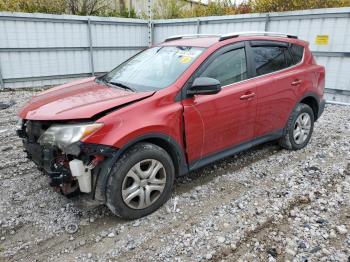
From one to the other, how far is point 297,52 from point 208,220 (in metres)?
2.90

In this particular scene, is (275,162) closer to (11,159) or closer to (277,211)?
(277,211)

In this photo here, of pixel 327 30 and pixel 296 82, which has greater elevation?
pixel 327 30

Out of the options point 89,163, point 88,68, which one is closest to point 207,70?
point 89,163

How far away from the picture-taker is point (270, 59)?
4.04 meters

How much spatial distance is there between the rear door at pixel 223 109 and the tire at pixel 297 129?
0.92 m

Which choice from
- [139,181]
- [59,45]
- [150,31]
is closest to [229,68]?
[139,181]

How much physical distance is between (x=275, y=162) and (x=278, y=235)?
5.53 ft

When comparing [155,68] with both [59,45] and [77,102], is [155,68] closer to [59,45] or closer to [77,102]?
[77,102]

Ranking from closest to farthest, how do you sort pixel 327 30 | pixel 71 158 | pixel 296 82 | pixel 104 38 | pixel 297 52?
pixel 71 158 → pixel 296 82 → pixel 297 52 → pixel 327 30 → pixel 104 38

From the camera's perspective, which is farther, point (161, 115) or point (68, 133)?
point (161, 115)

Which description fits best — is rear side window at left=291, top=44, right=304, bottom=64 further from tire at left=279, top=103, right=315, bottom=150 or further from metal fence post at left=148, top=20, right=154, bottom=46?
metal fence post at left=148, top=20, right=154, bottom=46

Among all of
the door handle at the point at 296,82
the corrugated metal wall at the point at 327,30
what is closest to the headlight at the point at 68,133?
the door handle at the point at 296,82

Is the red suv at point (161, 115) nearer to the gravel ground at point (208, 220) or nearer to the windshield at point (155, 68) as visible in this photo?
the windshield at point (155, 68)

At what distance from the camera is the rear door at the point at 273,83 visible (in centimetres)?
384
